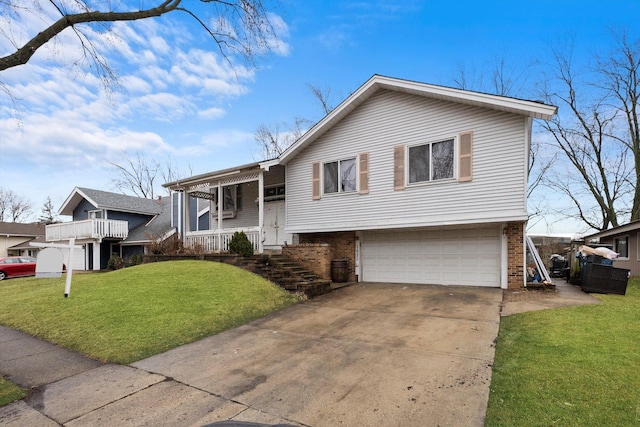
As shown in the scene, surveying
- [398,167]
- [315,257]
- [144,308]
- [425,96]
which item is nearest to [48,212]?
[315,257]

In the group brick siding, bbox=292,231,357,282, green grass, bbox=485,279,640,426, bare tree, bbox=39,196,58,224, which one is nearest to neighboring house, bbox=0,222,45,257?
bare tree, bbox=39,196,58,224

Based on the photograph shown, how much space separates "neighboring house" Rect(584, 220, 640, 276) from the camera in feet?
56.8

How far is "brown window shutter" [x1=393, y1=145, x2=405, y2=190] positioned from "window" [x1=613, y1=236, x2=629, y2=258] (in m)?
15.3

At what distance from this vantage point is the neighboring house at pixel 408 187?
32.7 ft

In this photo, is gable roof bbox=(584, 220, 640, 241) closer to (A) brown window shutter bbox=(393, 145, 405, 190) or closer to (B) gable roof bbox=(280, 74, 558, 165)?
(B) gable roof bbox=(280, 74, 558, 165)

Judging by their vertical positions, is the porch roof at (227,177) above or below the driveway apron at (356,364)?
above

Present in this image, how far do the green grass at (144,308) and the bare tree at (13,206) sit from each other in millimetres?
49101

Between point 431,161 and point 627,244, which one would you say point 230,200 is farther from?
point 627,244

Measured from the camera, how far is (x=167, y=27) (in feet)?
29.7

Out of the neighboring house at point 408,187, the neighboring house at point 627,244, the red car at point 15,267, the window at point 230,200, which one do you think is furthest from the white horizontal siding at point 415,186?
the red car at point 15,267

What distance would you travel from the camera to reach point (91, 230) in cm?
2397

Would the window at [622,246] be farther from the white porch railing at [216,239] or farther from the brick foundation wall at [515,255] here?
the white porch railing at [216,239]

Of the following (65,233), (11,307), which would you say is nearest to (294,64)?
(11,307)

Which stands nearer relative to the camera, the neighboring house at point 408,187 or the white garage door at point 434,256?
the neighboring house at point 408,187
